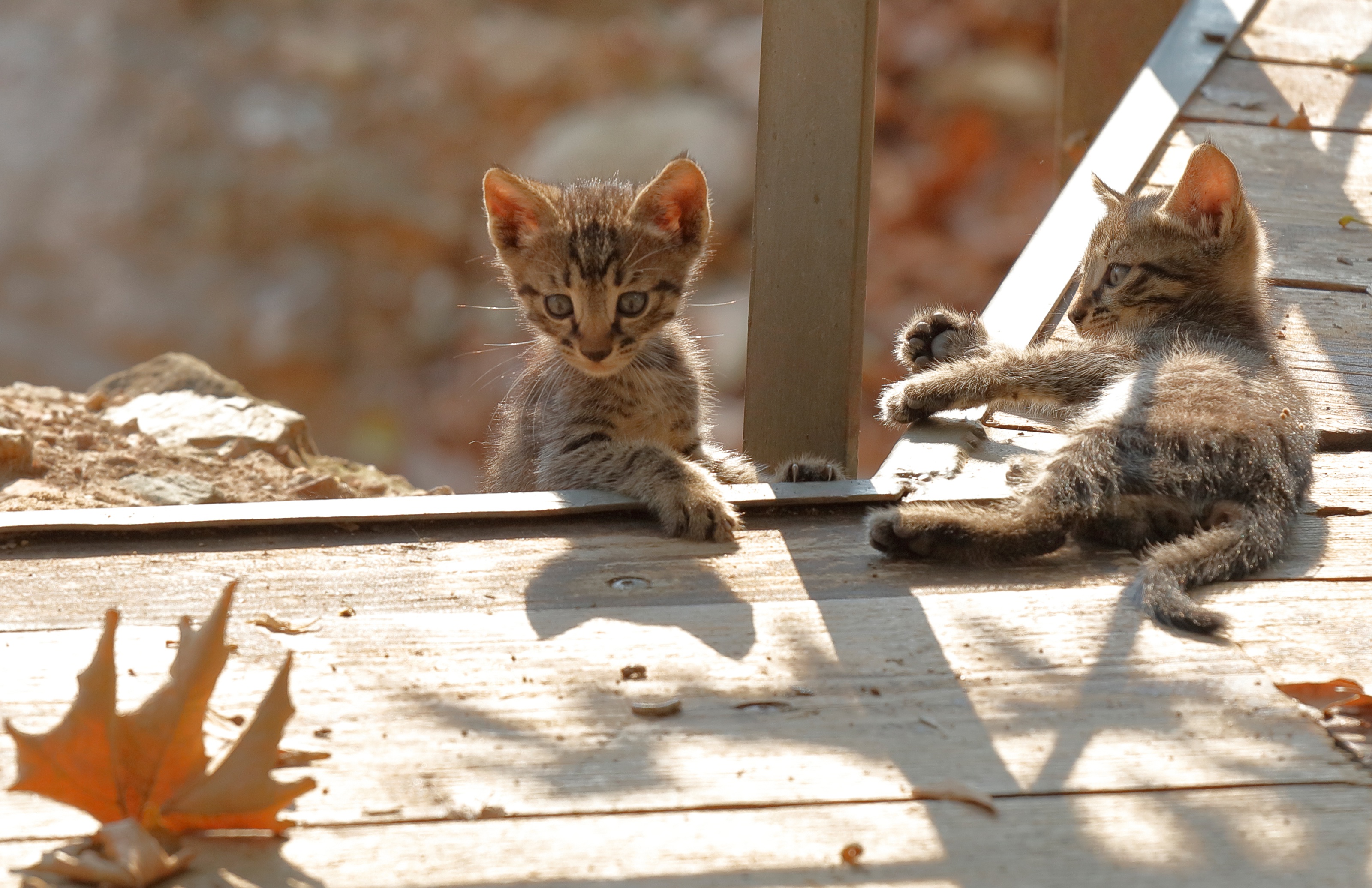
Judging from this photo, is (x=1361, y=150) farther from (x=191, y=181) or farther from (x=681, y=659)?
(x=191, y=181)

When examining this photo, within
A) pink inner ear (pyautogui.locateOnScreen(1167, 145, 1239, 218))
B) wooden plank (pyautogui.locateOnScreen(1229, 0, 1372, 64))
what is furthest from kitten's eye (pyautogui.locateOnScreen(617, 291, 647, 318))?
wooden plank (pyautogui.locateOnScreen(1229, 0, 1372, 64))

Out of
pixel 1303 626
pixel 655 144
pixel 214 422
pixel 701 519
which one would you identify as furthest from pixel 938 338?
pixel 655 144

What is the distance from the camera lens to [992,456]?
9.34ft

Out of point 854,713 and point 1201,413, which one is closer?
point 854,713

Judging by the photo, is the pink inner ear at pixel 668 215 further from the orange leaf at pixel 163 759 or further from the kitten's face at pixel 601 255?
the orange leaf at pixel 163 759

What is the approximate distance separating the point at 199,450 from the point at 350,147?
772 cm

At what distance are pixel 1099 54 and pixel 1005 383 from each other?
3365 mm

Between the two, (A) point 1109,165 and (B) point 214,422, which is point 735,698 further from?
(A) point 1109,165

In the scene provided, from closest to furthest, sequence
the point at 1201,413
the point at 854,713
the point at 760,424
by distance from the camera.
→ the point at 854,713, the point at 1201,413, the point at 760,424

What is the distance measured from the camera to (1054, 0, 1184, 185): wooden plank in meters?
5.66

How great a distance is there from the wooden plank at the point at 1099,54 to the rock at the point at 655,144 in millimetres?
4037

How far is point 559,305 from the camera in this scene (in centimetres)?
332

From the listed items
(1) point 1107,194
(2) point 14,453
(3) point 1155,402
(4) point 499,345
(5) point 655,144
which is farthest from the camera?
(5) point 655,144

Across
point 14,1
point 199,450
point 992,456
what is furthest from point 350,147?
point 992,456
